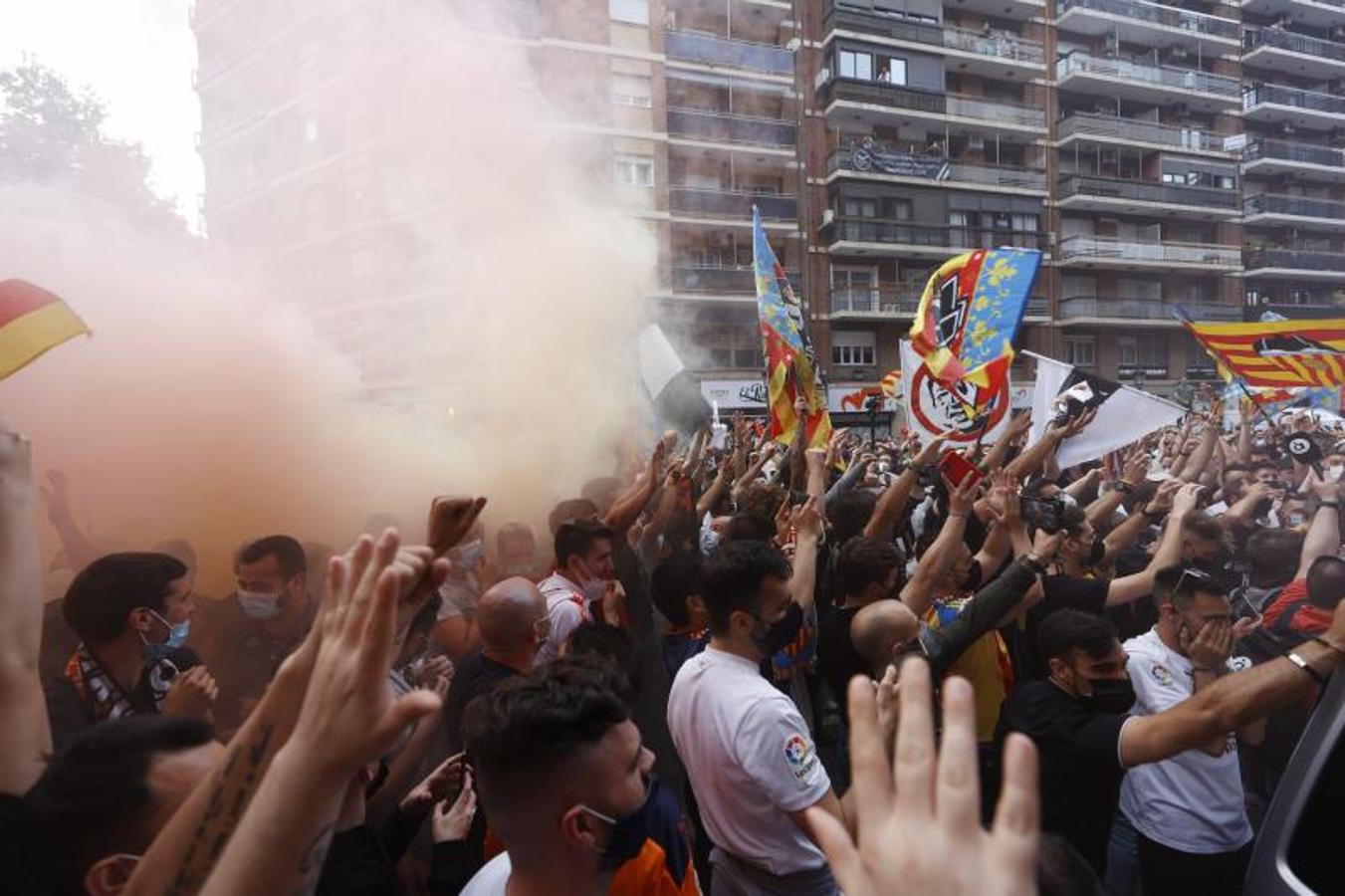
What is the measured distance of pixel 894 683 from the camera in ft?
5.99

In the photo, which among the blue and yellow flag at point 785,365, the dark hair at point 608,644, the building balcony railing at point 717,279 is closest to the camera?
the dark hair at point 608,644

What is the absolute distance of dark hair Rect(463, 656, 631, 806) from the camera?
5.35 feet

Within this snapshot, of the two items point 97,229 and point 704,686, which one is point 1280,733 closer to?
point 704,686

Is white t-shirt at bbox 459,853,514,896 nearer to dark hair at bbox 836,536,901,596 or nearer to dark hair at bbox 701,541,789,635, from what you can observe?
dark hair at bbox 701,541,789,635

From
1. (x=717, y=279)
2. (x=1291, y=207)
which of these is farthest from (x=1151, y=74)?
(x=717, y=279)

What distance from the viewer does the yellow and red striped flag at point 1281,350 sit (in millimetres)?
8820

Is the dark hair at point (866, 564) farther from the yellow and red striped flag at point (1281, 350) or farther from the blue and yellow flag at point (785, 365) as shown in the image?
the yellow and red striped flag at point (1281, 350)

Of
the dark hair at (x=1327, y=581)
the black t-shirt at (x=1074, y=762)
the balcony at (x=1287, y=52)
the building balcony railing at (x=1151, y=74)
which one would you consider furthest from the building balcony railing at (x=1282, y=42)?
the black t-shirt at (x=1074, y=762)

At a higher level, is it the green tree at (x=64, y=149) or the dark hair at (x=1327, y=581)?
the green tree at (x=64, y=149)

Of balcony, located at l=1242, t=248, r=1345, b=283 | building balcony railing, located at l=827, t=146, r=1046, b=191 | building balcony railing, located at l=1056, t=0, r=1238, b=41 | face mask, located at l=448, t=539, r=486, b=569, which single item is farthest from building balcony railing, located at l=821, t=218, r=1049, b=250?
face mask, located at l=448, t=539, r=486, b=569

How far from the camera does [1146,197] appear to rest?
30125mm

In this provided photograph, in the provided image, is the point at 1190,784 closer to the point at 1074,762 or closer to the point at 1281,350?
the point at 1074,762

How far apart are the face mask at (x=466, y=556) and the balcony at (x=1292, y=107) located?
1472 inches

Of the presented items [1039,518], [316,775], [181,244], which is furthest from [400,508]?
[316,775]
